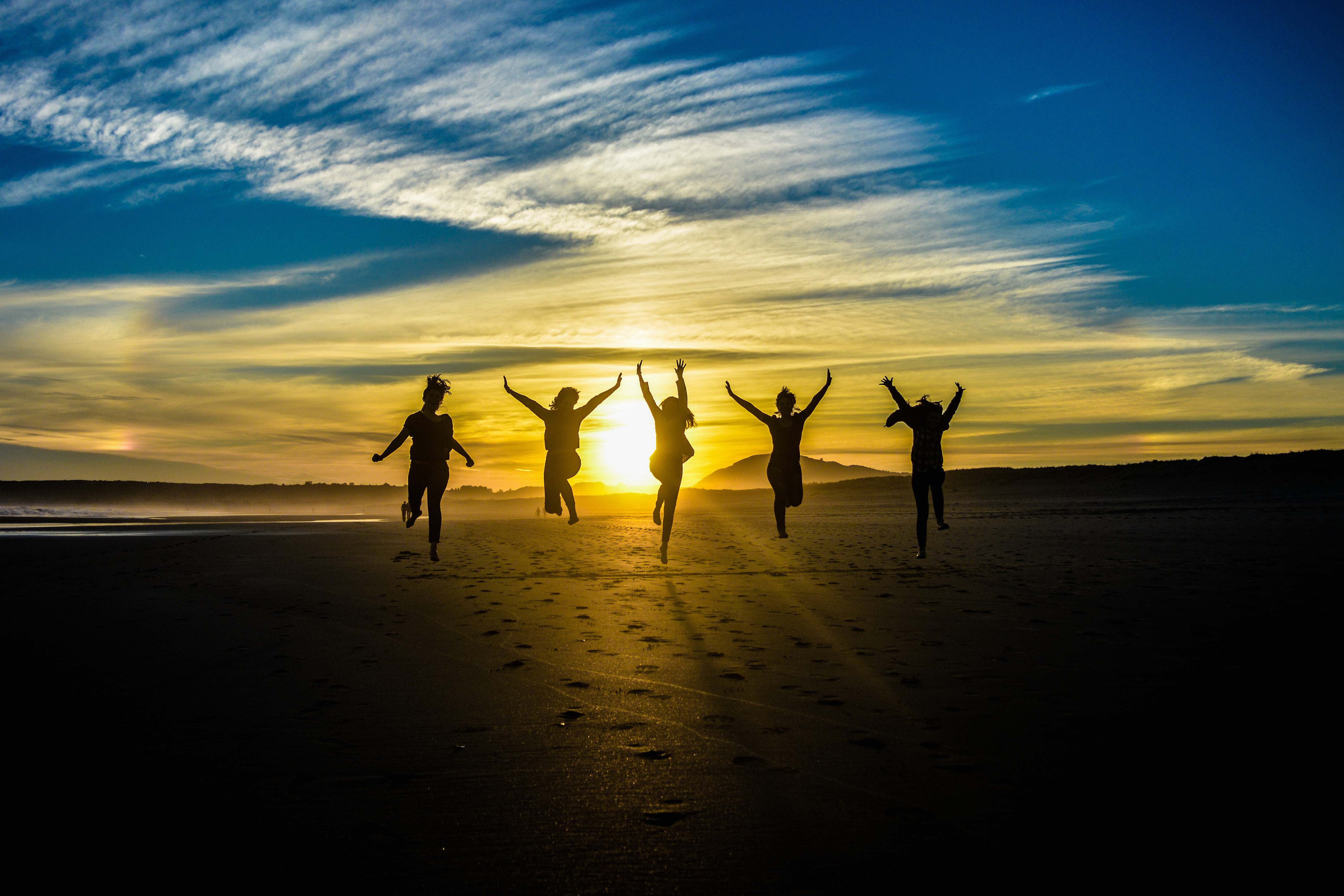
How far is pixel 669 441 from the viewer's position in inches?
539

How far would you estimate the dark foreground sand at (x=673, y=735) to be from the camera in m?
2.78

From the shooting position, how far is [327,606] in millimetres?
8477

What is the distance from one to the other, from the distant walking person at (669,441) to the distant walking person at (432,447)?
121 inches

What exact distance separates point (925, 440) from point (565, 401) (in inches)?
233

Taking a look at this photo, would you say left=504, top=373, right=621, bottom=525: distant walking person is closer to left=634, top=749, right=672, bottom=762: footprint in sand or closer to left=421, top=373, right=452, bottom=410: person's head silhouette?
left=421, top=373, right=452, bottom=410: person's head silhouette

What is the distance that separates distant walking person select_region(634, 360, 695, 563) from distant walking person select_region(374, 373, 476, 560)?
3.06m

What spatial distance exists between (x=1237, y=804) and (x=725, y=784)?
188 cm

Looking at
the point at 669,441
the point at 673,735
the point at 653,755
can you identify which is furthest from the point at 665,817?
the point at 669,441

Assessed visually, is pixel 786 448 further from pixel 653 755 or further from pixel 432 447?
pixel 653 755

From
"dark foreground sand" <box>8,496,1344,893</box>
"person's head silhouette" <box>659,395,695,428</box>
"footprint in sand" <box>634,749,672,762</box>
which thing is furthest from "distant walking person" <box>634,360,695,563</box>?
"footprint in sand" <box>634,749,672,762</box>

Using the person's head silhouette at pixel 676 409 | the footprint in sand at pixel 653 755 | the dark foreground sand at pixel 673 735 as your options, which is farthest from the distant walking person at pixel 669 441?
the footprint in sand at pixel 653 755

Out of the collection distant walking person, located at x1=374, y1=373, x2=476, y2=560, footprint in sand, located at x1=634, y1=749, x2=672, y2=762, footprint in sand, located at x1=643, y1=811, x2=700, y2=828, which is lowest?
footprint in sand, located at x1=634, y1=749, x2=672, y2=762

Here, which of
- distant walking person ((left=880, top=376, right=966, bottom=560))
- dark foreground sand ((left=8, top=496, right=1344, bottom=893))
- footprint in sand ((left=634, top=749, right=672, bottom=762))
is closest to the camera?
dark foreground sand ((left=8, top=496, right=1344, bottom=893))

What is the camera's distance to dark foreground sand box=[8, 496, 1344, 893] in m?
2.78
